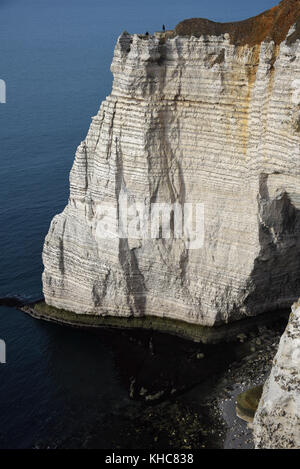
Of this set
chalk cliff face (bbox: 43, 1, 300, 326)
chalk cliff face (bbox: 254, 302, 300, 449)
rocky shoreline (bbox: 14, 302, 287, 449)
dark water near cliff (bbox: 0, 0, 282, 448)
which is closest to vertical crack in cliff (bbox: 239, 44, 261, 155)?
chalk cliff face (bbox: 43, 1, 300, 326)

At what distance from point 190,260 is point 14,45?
80548mm

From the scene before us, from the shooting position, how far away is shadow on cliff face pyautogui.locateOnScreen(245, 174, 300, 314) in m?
29.1

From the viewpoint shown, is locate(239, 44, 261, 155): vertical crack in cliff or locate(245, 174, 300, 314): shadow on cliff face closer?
locate(239, 44, 261, 155): vertical crack in cliff

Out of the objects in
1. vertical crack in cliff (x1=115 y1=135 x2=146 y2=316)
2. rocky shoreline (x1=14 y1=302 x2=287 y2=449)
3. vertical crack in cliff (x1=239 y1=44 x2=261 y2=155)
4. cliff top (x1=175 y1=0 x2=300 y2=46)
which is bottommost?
rocky shoreline (x1=14 y1=302 x2=287 y2=449)

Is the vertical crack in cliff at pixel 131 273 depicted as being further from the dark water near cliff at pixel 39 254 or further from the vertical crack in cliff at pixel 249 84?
the vertical crack in cliff at pixel 249 84

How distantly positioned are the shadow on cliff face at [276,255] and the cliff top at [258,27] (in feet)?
21.5

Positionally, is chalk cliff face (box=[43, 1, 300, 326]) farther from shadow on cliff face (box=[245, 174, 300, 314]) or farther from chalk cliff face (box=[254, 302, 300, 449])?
chalk cliff face (box=[254, 302, 300, 449])

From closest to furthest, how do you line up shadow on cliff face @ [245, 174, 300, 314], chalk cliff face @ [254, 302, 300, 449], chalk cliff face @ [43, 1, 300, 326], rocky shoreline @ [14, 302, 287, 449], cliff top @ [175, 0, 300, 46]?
chalk cliff face @ [254, 302, 300, 449] < cliff top @ [175, 0, 300, 46] < rocky shoreline @ [14, 302, 287, 449] < chalk cliff face @ [43, 1, 300, 326] < shadow on cliff face @ [245, 174, 300, 314]

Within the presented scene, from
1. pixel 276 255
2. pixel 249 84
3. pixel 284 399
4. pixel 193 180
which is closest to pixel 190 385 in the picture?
pixel 276 255

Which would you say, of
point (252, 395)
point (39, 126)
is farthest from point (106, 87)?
point (252, 395)

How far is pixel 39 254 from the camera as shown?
140 feet

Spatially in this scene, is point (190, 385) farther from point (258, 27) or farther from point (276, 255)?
point (258, 27)

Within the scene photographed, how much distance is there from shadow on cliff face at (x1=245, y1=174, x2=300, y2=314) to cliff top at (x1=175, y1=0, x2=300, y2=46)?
6551mm

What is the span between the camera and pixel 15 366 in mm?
32375
